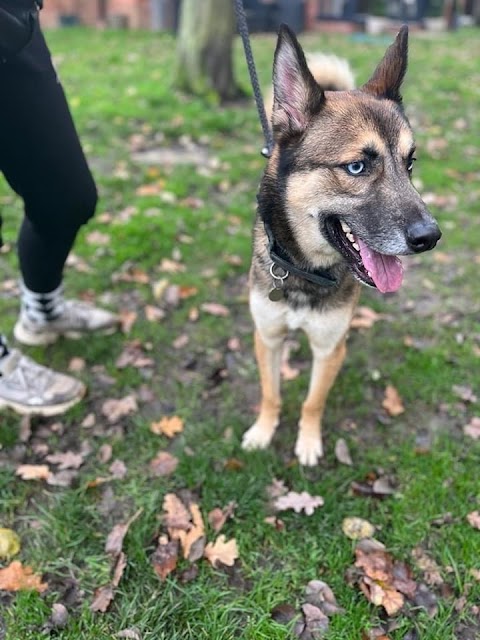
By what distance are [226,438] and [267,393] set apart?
1.18 feet

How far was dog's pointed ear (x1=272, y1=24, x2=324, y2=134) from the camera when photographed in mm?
2182

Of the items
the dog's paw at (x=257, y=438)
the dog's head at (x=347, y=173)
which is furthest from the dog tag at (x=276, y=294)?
the dog's paw at (x=257, y=438)

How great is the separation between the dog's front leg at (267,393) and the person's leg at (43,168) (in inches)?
44.6

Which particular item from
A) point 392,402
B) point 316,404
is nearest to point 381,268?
point 316,404

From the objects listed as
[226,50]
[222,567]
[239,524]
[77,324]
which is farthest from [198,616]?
[226,50]

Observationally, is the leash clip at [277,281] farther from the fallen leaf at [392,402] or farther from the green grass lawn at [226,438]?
the fallen leaf at [392,402]

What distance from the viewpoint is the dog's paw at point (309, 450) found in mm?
2943

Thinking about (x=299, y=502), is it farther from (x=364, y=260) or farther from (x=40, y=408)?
(x=40, y=408)

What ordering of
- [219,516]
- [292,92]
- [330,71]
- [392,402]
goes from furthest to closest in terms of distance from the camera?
[330,71] < [392,402] < [219,516] < [292,92]

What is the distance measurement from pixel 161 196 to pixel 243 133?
226 centimetres

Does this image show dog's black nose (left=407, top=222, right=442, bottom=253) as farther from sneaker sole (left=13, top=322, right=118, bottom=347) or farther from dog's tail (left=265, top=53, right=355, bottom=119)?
sneaker sole (left=13, top=322, right=118, bottom=347)

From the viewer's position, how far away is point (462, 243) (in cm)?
484

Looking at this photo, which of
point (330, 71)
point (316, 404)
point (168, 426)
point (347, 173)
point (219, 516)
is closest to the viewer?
point (347, 173)

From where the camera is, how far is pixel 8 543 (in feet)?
8.11
